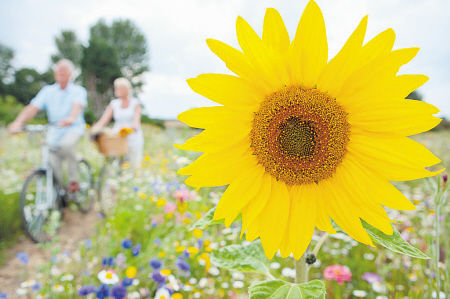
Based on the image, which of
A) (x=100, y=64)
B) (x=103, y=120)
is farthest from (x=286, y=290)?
(x=100, y=64)

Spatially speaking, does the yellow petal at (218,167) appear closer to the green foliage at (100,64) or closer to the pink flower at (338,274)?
the pink flower at (338,274)

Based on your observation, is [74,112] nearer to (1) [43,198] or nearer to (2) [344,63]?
(1) [43,198]

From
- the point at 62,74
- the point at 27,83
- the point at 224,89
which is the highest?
the point at 27,83

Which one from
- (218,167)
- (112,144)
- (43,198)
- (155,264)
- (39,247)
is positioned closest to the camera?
(218,167)

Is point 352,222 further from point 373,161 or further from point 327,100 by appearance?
point 327,100

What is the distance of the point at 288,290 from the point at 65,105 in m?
4.85

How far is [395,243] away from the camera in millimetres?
832

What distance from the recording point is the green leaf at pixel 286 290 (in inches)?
35.0

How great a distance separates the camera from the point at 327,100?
0.88 m

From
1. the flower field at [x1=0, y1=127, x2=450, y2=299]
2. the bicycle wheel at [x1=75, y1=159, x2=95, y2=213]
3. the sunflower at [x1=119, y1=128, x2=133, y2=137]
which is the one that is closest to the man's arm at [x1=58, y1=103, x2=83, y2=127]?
the flower field at [x1=0, y1=127, x2=450, y2=299]

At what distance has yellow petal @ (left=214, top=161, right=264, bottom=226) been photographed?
0.86 metres

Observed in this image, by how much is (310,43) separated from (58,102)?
4.91 m

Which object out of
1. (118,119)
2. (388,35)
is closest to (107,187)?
(118,119)

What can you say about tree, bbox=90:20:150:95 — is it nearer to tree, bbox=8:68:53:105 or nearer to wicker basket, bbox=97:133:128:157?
tree, bbox=8:68:53:105
